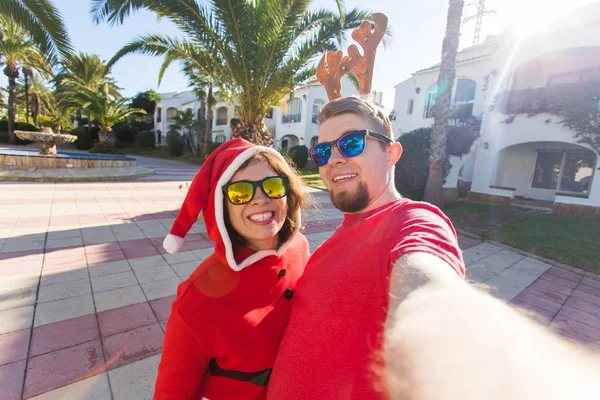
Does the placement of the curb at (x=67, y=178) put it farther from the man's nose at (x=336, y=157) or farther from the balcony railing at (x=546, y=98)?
the balcony railing at (x=546, y=98)

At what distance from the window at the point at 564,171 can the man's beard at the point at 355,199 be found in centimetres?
1480

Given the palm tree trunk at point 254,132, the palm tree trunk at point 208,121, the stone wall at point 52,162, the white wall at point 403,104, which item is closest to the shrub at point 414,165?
the palm tree trunk at point 254,132

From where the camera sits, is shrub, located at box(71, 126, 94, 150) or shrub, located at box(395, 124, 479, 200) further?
shrub, located at box(71, 126, 94, 150)

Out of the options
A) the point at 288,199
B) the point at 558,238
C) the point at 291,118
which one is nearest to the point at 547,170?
the point at 558,238

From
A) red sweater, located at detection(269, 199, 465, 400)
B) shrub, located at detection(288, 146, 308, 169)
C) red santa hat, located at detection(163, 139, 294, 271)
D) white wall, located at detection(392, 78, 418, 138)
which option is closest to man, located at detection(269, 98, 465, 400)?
red sweater, located at detection(269, 199, 465, 400)

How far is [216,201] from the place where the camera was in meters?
1.25

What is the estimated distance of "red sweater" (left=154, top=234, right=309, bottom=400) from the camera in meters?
1.02

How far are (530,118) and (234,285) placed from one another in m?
13.9

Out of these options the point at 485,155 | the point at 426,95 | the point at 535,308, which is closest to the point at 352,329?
the point at 535,308

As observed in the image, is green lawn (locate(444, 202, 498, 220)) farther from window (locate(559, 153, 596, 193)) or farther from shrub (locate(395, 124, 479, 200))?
window (locate(559, 153, 596, 193))

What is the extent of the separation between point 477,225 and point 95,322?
8.98 meters

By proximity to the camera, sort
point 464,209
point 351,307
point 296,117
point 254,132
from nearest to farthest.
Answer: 1. point 351,307
2. point 254,132
3. point 464,209
4. point 296,117

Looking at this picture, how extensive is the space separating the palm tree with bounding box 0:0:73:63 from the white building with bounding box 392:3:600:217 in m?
12.8

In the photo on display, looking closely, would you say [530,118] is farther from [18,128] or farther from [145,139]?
[18,128]
